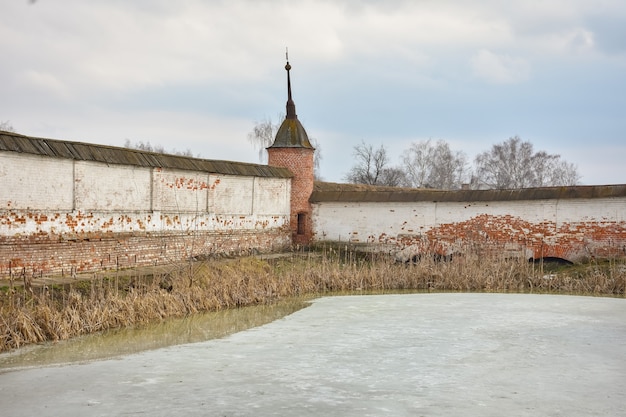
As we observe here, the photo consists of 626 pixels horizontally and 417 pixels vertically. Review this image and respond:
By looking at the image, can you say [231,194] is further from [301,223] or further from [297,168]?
[301,223]

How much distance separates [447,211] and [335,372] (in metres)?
14.8

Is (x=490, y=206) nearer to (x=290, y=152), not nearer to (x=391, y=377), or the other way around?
(x=290, y=152)

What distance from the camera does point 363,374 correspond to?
749 centimetres

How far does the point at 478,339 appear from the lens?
381 inches

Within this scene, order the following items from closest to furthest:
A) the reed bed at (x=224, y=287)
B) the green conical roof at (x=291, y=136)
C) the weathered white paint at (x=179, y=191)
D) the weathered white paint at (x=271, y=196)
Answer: the reed bed at (x=224, y=287), the weathered white paint at (x=179, y=191), the weathered white paint at (x=271, y=196), the green conical roof at (x=291, y=136)

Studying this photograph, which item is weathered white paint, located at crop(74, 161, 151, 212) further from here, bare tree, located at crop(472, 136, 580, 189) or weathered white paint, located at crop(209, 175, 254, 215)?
bare tree, located at crop(472, 136, 580, 189)

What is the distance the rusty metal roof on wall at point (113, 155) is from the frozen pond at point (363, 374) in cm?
708

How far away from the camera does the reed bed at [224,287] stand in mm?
10070

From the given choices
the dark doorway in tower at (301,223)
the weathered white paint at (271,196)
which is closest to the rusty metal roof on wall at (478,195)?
the dark doorway in tower at (301,223)

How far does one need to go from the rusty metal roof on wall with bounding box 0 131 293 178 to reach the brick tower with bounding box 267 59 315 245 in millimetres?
1588

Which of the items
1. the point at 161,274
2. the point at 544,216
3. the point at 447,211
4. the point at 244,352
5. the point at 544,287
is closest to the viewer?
the point at 244,352

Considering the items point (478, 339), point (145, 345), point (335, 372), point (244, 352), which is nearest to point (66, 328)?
point (145, 345)

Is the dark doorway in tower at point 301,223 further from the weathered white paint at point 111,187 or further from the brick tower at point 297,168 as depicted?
the weathered white paint at point 111,187

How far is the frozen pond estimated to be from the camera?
6.15 m
